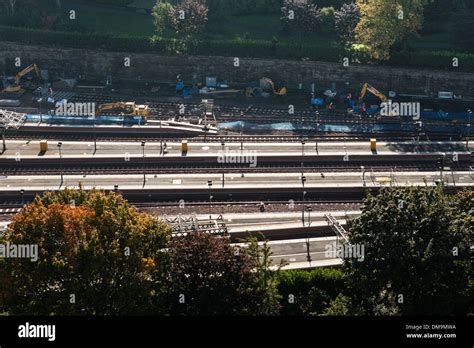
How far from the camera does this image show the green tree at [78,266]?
4006cm

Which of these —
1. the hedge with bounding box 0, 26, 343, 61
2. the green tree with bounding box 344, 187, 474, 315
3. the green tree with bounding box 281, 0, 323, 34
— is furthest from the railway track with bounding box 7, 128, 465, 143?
the green tree with bounding box 344, 187, 474, 315

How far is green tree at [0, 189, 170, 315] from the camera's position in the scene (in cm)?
4006

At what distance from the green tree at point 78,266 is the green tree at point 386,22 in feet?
146

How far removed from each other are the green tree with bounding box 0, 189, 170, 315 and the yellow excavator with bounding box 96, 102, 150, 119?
3455cm

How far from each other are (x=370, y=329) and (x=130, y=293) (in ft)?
64.6

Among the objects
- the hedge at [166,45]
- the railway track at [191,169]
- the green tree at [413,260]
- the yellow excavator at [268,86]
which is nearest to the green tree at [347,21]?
the hedge at [166,45]

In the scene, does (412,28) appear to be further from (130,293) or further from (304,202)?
(130,293)

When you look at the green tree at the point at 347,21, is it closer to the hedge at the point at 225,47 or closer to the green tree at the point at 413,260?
the hedge at the point at 225,47

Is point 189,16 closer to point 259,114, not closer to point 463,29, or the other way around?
point 259,114

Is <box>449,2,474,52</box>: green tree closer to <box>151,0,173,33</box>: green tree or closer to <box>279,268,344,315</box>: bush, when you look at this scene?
<box>151,0,173,33</box>: green tree

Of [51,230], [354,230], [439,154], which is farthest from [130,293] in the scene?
[439,154]

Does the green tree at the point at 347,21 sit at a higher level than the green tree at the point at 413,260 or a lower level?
higher

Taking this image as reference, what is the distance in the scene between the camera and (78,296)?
40.1 metres

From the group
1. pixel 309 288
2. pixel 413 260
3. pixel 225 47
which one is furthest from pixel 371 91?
pixel 413 260
